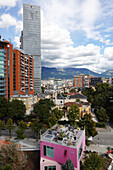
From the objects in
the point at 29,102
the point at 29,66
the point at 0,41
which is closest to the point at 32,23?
the point at 29,66

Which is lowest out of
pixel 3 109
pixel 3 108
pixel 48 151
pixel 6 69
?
pixel 48 151

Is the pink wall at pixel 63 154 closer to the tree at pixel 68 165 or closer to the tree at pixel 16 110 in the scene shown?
the tree at pixel 68 165

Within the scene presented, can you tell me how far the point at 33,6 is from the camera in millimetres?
107812

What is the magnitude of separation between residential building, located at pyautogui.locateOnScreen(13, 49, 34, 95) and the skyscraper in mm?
29533

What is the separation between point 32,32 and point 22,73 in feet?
175

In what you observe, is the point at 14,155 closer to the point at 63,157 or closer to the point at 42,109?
the point at 63,157

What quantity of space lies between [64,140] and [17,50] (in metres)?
57.5

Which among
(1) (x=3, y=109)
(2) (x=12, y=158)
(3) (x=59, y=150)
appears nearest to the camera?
(3) (x=59, y=150)

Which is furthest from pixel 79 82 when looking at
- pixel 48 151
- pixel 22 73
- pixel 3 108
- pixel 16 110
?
pixel 48 151

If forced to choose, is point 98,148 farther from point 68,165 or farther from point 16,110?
point 16,110

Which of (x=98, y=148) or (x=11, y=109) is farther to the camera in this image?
(x=11, y=109)

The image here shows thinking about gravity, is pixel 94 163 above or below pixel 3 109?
below

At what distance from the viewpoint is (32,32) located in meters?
108

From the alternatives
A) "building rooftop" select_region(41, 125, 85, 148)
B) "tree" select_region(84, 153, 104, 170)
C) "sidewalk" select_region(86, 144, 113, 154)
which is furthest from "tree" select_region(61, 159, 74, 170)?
"sidewalk" select_region(86, 144, 113, 154)
